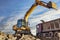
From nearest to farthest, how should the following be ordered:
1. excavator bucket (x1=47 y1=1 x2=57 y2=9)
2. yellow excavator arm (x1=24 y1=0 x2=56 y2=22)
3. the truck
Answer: excavator bucket (x1=47 y1=1 x2=57 y2=9) < yellow excavator arm (x1=24 y1=0 x2=56 y2=22) < the truck

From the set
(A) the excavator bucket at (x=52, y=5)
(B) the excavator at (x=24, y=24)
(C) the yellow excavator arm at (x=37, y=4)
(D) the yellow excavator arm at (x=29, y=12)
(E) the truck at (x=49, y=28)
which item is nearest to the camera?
(A) the excavator bucket at (x=52, y=5)

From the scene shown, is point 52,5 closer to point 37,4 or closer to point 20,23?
point 37,4

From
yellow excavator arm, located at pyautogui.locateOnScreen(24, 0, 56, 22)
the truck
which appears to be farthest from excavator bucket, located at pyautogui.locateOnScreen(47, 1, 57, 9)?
the truck

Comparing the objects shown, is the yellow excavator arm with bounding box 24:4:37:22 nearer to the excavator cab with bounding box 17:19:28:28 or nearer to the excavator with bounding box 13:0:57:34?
the excavator with bounding box 13:0:57:34

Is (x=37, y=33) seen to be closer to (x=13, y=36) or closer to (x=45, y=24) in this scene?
(x=45, y=24)

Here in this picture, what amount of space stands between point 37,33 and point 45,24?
164 cm

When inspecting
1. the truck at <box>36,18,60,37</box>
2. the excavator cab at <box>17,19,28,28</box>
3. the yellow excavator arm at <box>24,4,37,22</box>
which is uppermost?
the yellow excavator arm at <box>24,4,37,22</box>

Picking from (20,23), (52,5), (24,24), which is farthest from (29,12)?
(52,5)

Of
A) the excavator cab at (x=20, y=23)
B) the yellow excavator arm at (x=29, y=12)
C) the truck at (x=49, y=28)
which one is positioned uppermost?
the yellow excavator arm at (x=29, y=12)

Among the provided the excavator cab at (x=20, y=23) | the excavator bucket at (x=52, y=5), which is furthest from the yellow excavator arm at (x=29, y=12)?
the excavator bucket at (x=52, y=5)

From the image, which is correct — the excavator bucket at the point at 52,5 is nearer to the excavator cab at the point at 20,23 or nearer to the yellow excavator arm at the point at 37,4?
the yellow excavator arm at the point at 37,4

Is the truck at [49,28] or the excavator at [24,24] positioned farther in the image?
the truck at [49,28]

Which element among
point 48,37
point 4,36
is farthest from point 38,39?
point 4,36

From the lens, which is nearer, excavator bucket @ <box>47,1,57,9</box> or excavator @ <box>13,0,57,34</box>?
excavator bucket @ <box>47,1,57,9</box>
